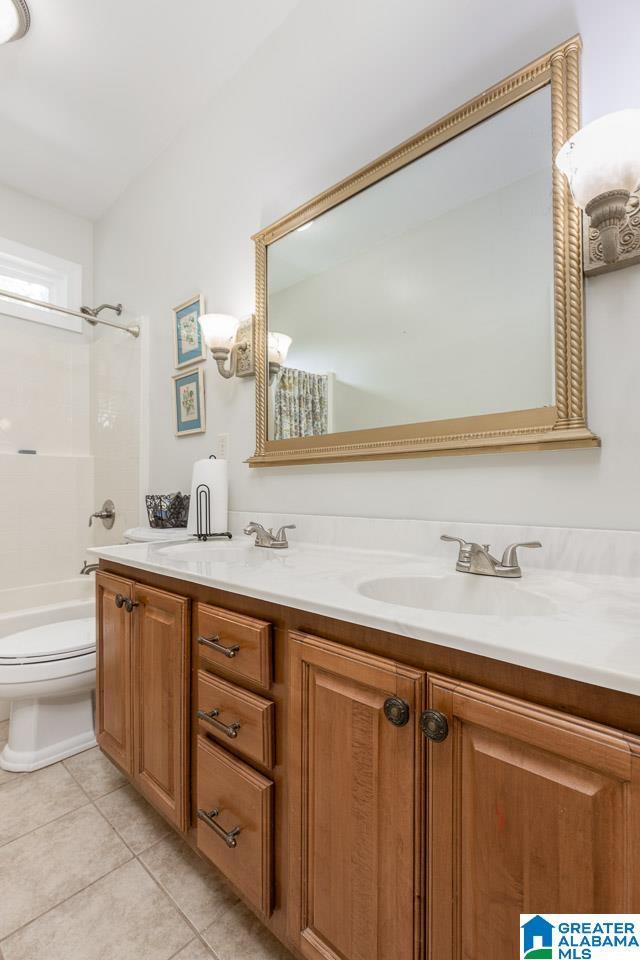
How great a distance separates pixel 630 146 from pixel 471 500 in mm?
771

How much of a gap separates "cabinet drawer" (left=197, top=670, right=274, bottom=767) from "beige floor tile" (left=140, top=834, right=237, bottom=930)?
0.45 meters

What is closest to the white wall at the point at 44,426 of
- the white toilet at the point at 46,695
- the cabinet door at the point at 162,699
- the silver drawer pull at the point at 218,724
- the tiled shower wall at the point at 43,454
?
the tiled shower wall at the point at 43,454

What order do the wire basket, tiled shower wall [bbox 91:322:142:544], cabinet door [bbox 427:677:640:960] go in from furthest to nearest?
tiled shower wall [bbox 91:322:142:544] < the wire basket < cabinet door [bbox 427:677:640:960]

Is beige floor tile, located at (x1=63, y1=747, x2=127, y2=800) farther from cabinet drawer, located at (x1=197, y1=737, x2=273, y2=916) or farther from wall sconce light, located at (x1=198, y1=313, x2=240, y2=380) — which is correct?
wall sconce light, located at (x1=198, y1=313, x2=240, y2=380)

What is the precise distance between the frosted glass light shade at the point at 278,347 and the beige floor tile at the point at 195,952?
1619mm

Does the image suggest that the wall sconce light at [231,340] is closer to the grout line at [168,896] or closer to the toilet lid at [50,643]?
the toilet lid at [50,643]

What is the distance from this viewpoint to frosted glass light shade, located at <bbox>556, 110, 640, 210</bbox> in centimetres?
83

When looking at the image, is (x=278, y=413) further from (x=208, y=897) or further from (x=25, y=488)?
(x=25, y=488)

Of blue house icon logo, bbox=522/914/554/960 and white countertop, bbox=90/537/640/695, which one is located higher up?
white countertop, bbox=90/537/640/695

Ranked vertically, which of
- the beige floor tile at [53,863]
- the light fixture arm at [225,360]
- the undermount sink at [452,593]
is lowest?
the beige floor tile at [53,863]

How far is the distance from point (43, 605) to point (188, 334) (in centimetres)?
171

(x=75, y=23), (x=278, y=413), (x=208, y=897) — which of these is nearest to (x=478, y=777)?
(x=208, y=897)

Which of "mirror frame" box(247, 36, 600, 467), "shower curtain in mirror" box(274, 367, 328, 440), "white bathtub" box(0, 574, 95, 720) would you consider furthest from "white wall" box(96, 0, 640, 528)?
"white bathtub" box(0, 574, 95, 720)

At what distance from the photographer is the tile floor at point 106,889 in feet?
3.31
